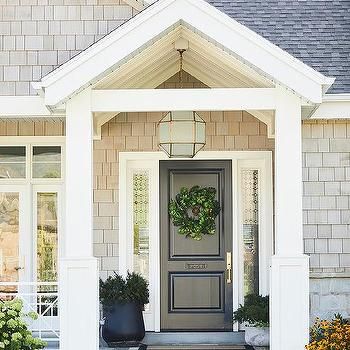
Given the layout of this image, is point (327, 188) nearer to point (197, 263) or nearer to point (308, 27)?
point (197, 263)

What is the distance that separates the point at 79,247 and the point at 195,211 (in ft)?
9.83

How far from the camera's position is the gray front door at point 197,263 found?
414 inches

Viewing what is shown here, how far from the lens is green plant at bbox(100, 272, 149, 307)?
984 cm

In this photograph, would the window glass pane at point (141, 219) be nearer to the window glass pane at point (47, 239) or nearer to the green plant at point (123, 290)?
the green plant at point (123, 290)

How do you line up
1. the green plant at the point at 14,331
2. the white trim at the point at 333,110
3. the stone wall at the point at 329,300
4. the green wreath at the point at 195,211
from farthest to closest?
the green wreath at the point at 195,211
the white trim at the point at 333,110
the stone wall at the point at 329,300
the green plant at the point at 14,331

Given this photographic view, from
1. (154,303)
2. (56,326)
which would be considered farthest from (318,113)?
(56,326)

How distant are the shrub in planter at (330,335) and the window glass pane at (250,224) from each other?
6.11 ft

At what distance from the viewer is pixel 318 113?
905cm

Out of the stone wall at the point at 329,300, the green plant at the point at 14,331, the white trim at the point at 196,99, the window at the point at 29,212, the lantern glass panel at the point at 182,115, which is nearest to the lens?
the green plant at the point at 14,331

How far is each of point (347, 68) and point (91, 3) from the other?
10.5 feet

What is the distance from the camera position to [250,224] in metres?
10.6

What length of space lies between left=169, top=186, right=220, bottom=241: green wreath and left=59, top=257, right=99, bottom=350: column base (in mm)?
2822

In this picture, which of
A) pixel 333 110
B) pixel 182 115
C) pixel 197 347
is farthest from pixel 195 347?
pixel 333 110

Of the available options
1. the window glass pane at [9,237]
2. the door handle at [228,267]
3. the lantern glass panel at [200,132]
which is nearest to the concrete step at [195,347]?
the door handle at [228,267]
